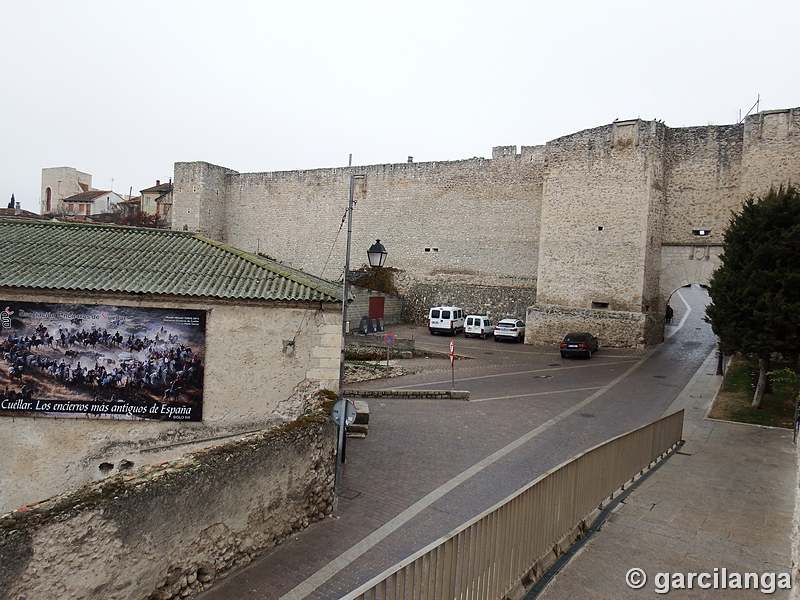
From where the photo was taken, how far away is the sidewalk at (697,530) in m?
5.20

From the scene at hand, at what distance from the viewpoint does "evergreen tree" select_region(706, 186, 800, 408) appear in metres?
12.4

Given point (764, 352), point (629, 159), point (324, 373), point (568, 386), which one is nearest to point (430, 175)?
point (629, 159)

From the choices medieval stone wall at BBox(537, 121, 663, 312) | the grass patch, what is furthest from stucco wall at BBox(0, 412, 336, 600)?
medieval stone wall at BBox(537, 121, 663, 312)

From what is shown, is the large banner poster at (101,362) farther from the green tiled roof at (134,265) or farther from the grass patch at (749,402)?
the grass patch at (749,402)

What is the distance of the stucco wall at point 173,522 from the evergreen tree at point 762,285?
420 inches

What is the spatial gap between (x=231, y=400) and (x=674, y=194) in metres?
21.1

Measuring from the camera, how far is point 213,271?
10945 millimetres

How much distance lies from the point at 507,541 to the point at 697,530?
3.05 meters

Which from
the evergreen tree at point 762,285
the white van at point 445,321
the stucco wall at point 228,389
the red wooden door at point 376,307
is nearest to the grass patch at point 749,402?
the evergreen tree at point 762,285

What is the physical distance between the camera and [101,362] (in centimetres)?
1011

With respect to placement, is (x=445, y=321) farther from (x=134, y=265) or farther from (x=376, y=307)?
(x=134, y=265)

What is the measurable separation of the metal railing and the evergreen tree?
7513mm

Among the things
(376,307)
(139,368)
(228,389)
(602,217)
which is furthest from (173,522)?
(376,307)

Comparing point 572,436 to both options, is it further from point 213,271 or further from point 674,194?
point 674,194
